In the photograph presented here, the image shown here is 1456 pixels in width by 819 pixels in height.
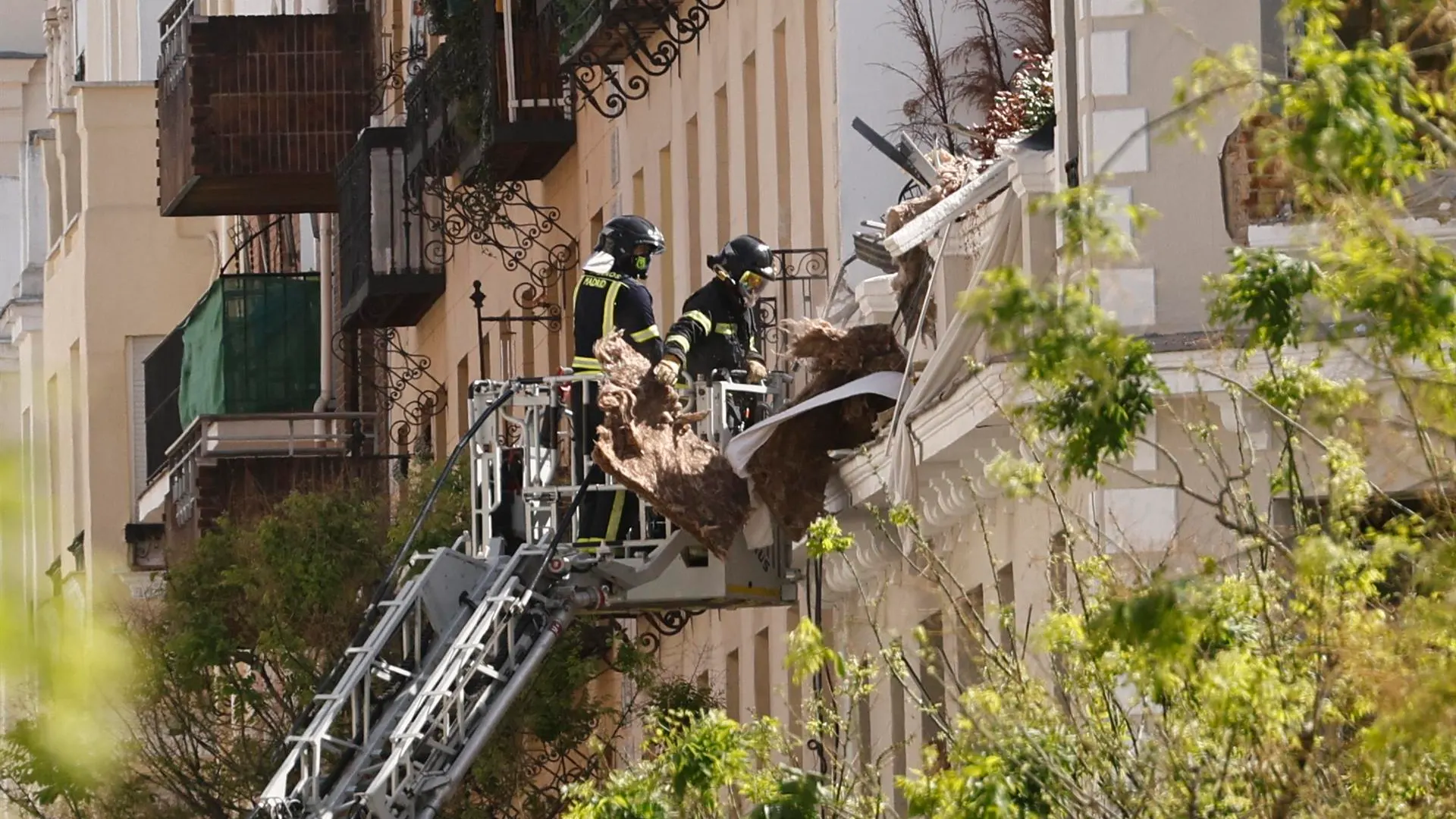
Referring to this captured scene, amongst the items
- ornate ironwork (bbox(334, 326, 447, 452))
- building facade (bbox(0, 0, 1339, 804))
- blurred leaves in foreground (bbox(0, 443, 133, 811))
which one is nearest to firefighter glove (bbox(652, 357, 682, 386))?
building facade (bbox(0, 0, 1339, 804))

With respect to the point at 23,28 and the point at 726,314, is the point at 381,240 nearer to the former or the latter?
the point at 726,314

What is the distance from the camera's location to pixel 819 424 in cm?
2059

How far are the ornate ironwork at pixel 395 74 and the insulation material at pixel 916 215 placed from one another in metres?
17.2

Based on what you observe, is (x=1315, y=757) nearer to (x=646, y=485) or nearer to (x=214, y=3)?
(x=646, y=485)

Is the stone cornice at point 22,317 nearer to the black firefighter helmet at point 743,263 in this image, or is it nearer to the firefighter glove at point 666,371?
the black firefighter helmet at point 743,263

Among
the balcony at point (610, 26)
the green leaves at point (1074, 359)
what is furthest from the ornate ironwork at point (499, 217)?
the green leaves at point (1074, 359)

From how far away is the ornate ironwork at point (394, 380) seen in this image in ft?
135

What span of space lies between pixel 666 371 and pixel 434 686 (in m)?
1.97

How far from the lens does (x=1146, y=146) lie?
54.5 feet

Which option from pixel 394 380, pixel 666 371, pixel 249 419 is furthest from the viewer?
pixel 394 380

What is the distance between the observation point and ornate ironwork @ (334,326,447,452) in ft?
135

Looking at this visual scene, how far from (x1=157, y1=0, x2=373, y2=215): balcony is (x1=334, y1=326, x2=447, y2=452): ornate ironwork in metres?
1.59

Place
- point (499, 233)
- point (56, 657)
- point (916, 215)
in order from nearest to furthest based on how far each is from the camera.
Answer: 1. point (56, 657)
2. point (916, 215)
3. point (499, 233)

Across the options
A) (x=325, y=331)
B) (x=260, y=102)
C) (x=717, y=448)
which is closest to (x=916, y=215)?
(x=717, y=448)
